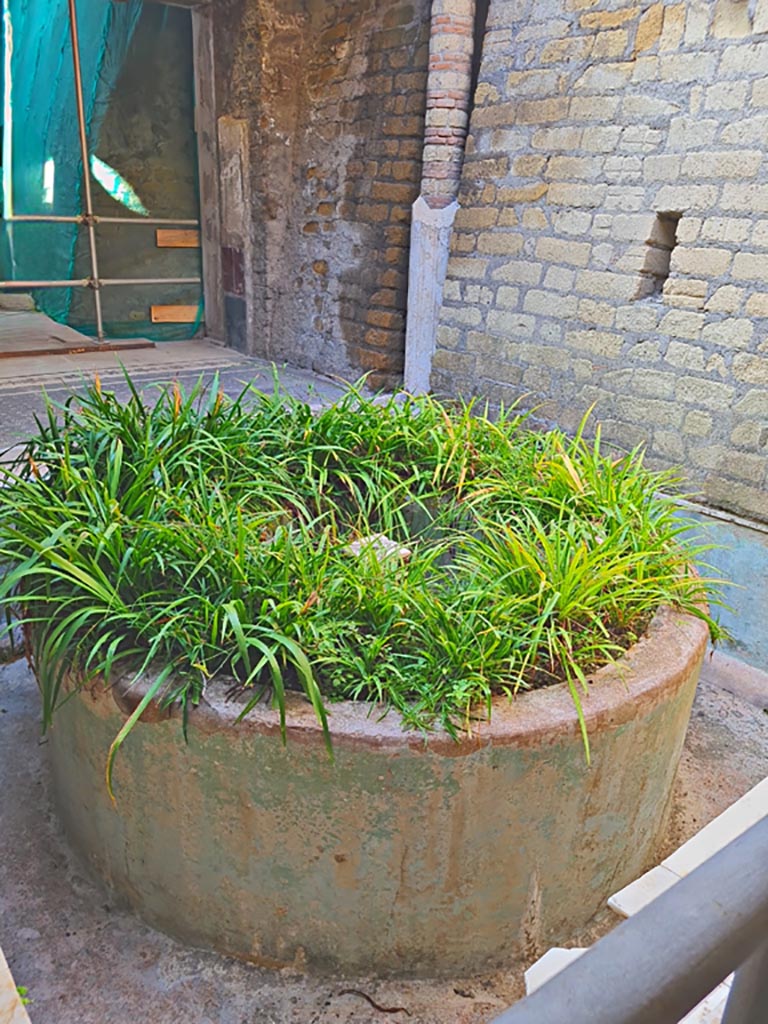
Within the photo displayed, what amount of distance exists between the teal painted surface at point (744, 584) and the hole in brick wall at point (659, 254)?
1.05 meters

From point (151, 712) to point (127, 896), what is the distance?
22.7 inches

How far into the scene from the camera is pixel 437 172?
418cm

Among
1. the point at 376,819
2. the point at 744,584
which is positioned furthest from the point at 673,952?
the point at 744,584

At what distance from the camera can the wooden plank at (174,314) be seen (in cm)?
617

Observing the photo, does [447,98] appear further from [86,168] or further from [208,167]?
[86,168]

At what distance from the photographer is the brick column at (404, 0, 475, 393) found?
396 cm

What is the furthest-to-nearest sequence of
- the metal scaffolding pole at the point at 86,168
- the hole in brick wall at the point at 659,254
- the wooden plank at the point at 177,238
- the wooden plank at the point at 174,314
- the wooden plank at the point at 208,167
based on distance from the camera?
the wooden plank at the point at 174,314
the wooden plank at the point at 177,238
the wooden plank at the point at 208,167
the metal scaffolding pole at the point at 86,168
the hole in brick wall at the point at 659,254

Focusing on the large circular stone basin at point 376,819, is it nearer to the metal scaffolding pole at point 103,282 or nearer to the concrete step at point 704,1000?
the concrete step at point 704,1000

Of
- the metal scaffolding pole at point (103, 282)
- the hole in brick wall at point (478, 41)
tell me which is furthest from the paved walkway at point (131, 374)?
the hole in brick wall at point (478, 41)

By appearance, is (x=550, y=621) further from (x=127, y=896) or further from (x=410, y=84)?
(x=410, y=84)

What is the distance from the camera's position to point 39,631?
1.91 meters

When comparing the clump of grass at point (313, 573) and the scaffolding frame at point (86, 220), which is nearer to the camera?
the clump of grass at point (313, 573)

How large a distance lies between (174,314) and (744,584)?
4697 mm

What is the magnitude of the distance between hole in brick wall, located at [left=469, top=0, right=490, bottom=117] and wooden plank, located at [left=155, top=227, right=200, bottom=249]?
2812 mm
